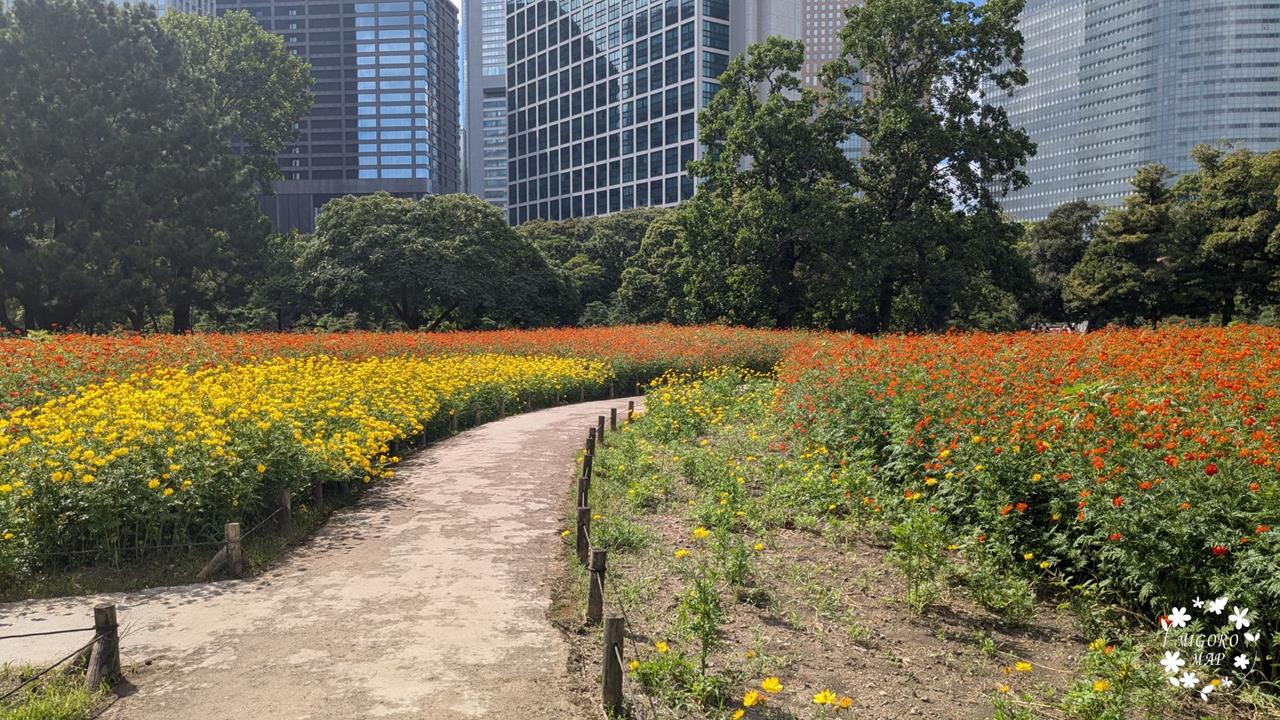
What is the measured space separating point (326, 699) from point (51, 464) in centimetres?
392

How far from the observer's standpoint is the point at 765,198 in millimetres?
30656

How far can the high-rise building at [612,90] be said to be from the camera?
288ft

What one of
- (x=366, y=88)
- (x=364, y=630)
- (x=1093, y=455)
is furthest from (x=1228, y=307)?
(x=366, y=88)

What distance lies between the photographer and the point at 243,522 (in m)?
7.53

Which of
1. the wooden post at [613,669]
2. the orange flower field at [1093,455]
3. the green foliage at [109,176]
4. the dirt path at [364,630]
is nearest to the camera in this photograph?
the wooden post at [613,669]

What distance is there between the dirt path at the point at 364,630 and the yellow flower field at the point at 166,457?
732mm

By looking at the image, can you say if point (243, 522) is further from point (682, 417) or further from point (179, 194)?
point (179, 194)

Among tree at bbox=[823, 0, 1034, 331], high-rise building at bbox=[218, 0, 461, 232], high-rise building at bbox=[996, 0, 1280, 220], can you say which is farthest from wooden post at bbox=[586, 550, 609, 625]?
high-rise building at bbox=[996, 0, 1280, 220]

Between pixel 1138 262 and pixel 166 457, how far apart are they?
42.0 m

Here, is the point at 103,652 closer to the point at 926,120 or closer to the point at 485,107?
the point at 926,120

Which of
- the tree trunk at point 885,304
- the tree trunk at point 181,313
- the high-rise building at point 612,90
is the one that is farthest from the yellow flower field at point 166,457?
the high-rise building at point 612,90

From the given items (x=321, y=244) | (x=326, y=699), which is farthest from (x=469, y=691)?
(x=321, y=244)

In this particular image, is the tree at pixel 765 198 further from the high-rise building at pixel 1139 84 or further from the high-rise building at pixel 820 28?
the high-rise building at pixel 820 28

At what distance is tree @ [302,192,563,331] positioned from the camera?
3525 cm
